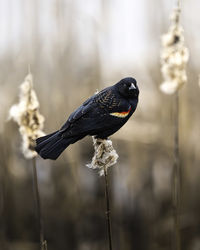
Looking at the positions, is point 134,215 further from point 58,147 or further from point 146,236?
point 58,147

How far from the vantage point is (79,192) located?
2.98 m

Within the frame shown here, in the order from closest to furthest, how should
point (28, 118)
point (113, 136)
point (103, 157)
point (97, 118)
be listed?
point (103, 157) < point (97, 118) < point (28, 118) < point (113, 136)

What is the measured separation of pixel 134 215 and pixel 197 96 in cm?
109

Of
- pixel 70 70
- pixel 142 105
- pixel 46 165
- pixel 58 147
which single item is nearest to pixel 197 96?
pixel 142 105

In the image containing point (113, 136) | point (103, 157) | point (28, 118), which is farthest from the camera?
point (113, 136)

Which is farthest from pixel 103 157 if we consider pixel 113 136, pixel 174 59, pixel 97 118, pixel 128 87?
pixel 113 136

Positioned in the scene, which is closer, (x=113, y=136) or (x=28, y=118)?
(x=28, y=118)

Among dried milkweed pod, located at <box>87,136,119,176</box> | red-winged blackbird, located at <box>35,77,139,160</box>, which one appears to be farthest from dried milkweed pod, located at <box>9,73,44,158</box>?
dried milkweed pod, located at <box>87,136,119,176</box>

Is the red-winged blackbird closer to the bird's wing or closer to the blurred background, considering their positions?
the bird's wing

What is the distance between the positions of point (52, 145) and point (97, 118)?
0.84 feet

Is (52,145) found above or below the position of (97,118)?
below

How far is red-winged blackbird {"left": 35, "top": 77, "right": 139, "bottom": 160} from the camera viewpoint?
1660 mm

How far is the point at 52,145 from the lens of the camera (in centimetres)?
163

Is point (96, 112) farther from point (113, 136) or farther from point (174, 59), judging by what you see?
point (113, 136)
